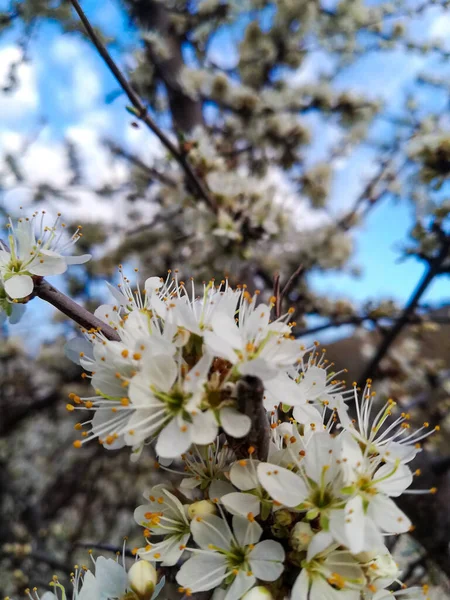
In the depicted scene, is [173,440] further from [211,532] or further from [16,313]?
[16,313]

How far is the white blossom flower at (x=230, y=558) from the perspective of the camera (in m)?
0.55

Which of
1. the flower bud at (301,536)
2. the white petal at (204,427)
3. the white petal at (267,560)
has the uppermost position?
the white petal at (204,427)

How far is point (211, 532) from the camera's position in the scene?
61 cm

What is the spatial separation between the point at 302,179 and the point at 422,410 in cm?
164

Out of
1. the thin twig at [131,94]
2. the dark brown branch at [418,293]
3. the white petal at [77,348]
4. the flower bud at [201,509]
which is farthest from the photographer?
the dark brown branch at [418,293]

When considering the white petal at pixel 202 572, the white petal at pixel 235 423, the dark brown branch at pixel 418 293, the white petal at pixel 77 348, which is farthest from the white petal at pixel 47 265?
the dark brown branch at pixel 418 293

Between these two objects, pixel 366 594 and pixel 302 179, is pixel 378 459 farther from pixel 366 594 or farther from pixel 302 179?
pixel 302 179

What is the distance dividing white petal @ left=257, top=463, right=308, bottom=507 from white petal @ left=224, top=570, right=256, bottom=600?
98mm

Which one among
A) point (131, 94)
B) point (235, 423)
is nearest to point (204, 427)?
point (235, 423)

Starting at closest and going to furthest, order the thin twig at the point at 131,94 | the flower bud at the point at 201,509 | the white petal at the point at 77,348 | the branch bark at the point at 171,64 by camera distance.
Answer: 1. the flower bud at the point at 201,509
2. the white petal at the point at 77,348
3. the thin twig at the point at 131,94
4. the branch bark at the point at 171,64

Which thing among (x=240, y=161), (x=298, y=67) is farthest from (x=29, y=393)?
(x=298, y=67)

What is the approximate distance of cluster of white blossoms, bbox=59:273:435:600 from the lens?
1.83 feet

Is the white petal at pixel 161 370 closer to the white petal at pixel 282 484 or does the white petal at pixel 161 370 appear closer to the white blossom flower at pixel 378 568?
the white petal at pixel 282 484

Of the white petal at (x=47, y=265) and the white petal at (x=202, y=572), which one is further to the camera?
the white petal at (x=47, y=265)
